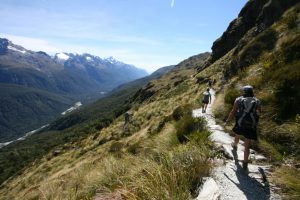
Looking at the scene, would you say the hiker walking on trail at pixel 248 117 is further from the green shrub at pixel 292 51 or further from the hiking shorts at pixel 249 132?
the green shrub at pixel 292 51

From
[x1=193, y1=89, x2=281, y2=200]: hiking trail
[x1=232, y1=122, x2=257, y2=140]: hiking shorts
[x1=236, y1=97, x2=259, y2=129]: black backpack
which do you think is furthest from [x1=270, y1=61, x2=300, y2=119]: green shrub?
[x1=232, y1=122, x2=257, y2=140]: hiking shorts

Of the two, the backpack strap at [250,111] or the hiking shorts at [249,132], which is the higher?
the backpack strap at [250,111]

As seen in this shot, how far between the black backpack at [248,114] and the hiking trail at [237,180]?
914mm

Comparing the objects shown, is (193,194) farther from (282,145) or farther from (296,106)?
(296,106)

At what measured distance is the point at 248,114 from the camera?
8.37 meters

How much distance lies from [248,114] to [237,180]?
6.55ft

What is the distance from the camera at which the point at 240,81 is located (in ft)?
50.8

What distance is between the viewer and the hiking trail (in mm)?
6277

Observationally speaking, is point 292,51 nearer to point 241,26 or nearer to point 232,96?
point 232,96

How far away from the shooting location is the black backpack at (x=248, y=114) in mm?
8320

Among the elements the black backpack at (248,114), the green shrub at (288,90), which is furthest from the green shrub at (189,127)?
the black backpack at (248,114)

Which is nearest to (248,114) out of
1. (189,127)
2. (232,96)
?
(189,127)

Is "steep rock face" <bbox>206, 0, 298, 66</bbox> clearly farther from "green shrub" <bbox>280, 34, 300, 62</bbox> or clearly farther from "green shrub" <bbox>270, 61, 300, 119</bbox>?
"green shrub" <bbox>270, 61, 300, 119</bbox>

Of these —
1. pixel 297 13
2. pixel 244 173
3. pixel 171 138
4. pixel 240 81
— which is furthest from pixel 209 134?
pixel 297 13
